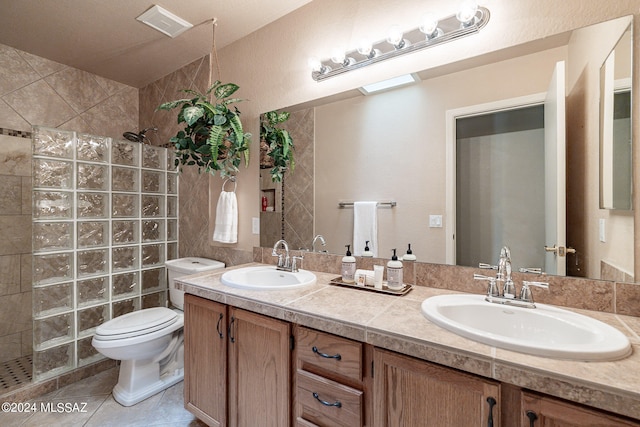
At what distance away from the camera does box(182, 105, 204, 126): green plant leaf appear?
1.67 m

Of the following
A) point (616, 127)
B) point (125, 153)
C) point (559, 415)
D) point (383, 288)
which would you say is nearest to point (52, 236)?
point (125, 153)

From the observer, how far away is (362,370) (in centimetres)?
92

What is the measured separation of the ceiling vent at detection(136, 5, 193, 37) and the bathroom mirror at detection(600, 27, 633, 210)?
89.3 inches

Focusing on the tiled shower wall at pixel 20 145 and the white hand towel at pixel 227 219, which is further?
the tiled shower wall at pixel 20 145

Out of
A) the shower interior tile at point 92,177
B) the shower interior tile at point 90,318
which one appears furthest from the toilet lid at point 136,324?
the shower interior tile at point 92,177

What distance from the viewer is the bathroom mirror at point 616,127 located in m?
0.98

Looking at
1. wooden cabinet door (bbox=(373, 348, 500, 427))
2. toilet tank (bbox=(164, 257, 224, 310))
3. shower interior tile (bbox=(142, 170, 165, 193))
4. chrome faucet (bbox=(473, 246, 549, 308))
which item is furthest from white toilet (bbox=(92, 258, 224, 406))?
chrome faucet (bbox=(473, 246, 549, 308))

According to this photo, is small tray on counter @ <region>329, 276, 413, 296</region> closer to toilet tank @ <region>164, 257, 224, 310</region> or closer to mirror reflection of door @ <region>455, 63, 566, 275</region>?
mirror reflection of door @ <region>455, 63, 566, 275</region>

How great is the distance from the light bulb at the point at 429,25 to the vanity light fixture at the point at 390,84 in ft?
0.59

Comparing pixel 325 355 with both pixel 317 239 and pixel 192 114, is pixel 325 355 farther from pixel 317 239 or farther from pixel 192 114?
pixel 192 114

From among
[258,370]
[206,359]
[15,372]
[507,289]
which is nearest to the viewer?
[507,289]

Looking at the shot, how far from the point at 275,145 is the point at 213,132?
1.29ft

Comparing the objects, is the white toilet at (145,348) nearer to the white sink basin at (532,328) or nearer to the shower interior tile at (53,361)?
the shower interior tile at (53,361)

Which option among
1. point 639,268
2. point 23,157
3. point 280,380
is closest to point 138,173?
point 23,157
